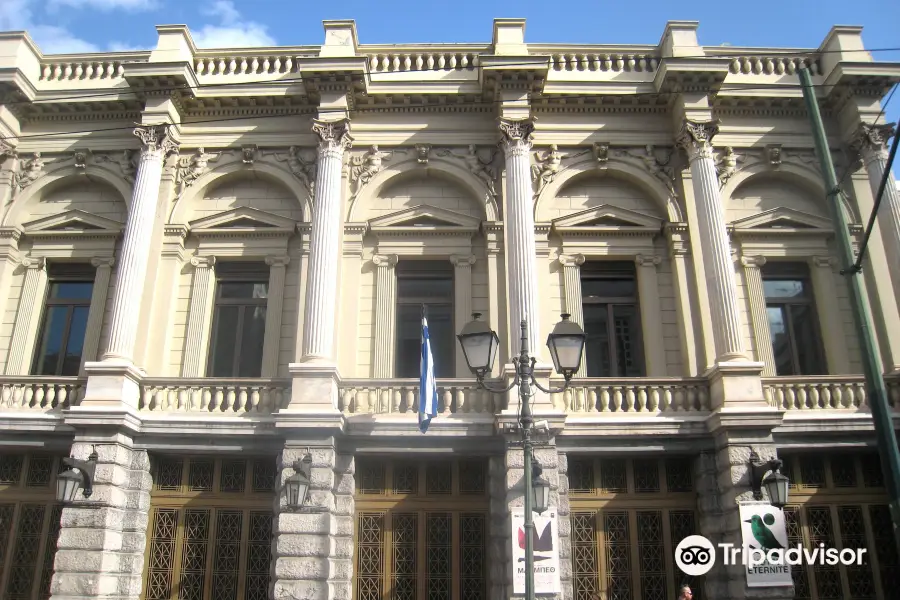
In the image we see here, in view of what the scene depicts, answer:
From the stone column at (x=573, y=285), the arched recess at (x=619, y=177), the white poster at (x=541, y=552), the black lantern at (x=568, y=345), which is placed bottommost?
the white poster at (x=541, y=552)

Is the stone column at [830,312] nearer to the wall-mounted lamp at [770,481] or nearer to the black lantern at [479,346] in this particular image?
the wall-mounted lamp at [770,481]

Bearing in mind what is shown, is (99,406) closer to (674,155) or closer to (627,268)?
(627,268)

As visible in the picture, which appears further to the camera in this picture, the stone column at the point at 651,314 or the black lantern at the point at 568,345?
the stone column at the point at 651,314

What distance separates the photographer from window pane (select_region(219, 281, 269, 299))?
657 inches

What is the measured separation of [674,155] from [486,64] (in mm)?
4809

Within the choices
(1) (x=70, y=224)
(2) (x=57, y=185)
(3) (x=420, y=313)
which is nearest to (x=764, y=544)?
(3) (x=420, y=313)

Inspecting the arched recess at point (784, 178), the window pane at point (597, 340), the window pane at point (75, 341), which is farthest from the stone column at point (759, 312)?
the window pane at point (75, 341)

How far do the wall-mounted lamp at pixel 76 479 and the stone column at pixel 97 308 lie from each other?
113 inches

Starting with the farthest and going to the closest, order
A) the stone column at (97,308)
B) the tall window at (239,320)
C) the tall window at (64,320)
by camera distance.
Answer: the tall window at (64,320), the tall window at (239,320), the stone column at (97,308)

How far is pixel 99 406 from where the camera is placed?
13867mm

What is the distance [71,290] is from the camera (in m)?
16.9

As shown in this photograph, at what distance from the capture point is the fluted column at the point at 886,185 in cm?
1599

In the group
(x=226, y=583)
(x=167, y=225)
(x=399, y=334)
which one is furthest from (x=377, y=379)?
(x=167, y=225)

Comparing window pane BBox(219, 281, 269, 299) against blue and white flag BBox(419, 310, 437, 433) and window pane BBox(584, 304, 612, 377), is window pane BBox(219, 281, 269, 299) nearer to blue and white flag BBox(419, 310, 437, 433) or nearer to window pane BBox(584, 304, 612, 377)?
blue and white flag BBox(419, 310, 437, 433)
